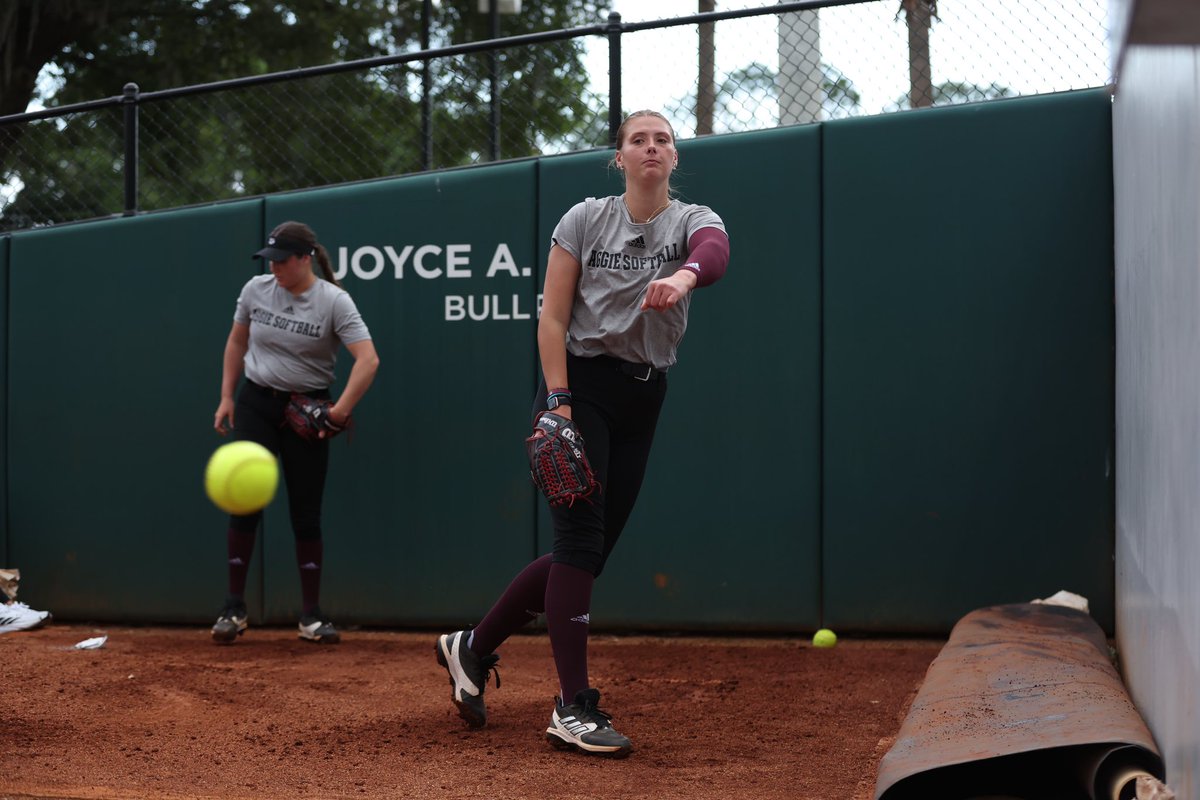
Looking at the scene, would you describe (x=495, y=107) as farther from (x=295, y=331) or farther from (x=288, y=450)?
(x=288, y=450)

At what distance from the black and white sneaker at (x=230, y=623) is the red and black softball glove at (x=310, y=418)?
3.11ft

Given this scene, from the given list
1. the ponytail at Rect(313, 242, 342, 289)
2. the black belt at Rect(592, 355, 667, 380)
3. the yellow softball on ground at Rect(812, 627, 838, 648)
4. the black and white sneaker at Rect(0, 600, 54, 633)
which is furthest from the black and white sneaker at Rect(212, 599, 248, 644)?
the black belt at Rect(592, 355, 667, 380)

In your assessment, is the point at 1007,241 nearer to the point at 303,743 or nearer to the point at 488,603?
the point at 488,603

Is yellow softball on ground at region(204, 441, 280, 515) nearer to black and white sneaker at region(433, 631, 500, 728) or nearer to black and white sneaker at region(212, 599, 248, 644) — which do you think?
black and white sneaker at region(433, 631, 500, 728)

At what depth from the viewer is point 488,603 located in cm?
650

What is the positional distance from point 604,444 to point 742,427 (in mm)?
2352

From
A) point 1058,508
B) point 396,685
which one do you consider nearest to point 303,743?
point 396,685

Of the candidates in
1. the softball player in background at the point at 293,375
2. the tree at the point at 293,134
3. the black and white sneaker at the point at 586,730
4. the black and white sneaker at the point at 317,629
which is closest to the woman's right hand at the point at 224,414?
the softball player in background at the point at 293,375

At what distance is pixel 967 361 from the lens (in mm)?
5875

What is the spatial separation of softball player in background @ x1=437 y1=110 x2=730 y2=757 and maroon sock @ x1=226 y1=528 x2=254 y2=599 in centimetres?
256

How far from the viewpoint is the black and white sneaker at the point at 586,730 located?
3.79m

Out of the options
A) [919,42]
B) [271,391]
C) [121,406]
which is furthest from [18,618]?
[919,42]

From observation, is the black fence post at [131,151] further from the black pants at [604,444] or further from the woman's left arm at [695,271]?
the woman's left arm at [695,271]

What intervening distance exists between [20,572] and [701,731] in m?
4.90
